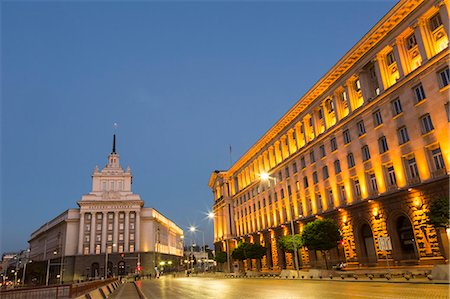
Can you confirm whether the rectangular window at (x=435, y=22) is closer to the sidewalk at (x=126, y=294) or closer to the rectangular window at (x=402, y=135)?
the rectangular window at (x=402, y=135)

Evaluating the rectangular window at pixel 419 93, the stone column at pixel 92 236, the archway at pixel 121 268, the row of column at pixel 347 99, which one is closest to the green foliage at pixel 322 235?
the row of column at pixel 347 99

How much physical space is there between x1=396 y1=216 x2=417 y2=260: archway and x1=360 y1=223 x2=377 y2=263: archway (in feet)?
13.8

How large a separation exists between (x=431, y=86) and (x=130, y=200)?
Result: 347 feet

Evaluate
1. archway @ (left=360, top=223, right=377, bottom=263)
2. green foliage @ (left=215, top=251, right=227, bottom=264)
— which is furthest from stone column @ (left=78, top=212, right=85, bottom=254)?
archway @ (left=360, top=223, right=377, bottom=263)

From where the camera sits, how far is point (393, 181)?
1425 inches

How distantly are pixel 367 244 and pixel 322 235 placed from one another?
16.6ft

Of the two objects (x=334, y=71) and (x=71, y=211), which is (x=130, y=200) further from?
(x=334, y=71)

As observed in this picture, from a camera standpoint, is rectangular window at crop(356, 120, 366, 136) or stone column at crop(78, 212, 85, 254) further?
stone column at crop(78, 212, 85, 254)

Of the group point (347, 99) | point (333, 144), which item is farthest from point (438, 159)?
point (333, 144)

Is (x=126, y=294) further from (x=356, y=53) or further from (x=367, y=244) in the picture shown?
(x=356, y=53)

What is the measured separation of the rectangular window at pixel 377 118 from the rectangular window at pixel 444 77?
26.0 ft

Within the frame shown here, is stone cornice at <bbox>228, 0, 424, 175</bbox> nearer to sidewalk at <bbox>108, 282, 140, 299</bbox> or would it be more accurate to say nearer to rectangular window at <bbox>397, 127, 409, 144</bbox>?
rectangular window at <bbox>397, 127, 409, 144</bbox>

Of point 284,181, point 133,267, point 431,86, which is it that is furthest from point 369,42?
point 133,267

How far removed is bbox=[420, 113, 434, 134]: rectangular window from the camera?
1273 inches
